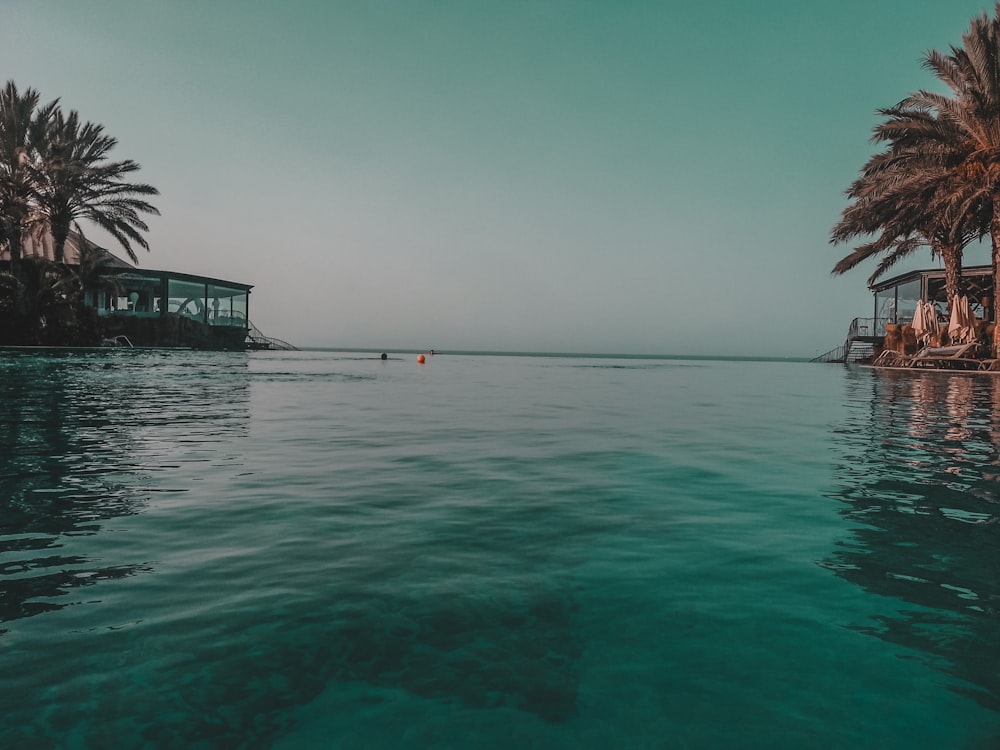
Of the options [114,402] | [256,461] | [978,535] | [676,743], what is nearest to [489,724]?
[676,743]

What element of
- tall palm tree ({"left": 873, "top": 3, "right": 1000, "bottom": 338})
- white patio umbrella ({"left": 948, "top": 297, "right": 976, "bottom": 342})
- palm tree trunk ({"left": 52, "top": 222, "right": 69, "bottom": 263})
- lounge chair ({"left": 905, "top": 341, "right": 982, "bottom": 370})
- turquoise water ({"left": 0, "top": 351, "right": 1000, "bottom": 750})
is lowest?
turquoise water ({"left": 0, "top": 351, "right": 1000, "bottom": 750})

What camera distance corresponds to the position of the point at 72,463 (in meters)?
6.36

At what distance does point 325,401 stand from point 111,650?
11.7 metres

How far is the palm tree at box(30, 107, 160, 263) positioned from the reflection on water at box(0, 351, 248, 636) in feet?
69.9

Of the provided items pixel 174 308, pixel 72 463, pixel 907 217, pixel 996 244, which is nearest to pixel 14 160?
pixel 174 308

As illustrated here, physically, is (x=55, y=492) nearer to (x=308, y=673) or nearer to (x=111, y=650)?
(x=111, y=650)

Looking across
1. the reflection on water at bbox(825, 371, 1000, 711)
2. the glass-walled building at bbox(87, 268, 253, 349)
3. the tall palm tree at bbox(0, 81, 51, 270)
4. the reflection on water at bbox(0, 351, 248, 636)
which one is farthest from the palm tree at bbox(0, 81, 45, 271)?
the reflection on water at bbox(825, 371, 1000, 711)

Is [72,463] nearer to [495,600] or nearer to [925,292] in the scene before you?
[495,600]

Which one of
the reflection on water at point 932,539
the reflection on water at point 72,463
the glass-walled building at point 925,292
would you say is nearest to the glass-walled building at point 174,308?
the reflection on water at point 72,463

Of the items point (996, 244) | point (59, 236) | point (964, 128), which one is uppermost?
point (964, 128)

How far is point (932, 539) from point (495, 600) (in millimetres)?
3019

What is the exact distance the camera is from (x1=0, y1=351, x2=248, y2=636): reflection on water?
11.0ft

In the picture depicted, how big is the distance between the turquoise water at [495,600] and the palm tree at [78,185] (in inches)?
1251

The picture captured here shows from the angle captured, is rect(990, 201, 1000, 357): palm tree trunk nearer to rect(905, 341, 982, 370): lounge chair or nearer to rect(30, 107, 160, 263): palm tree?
rect(905, 341, 982, 370): lounge chair
